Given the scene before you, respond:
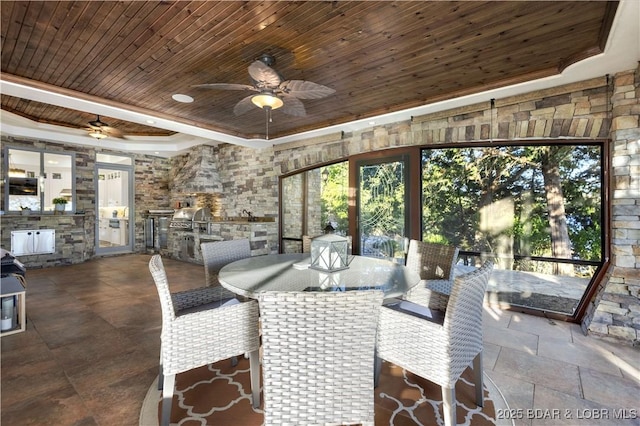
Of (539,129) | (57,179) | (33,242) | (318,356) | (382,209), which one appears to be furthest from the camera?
(57,179)

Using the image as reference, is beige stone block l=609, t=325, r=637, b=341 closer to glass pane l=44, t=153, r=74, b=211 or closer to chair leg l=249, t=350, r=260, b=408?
chair leg l=249, t=350, r=260, b=408

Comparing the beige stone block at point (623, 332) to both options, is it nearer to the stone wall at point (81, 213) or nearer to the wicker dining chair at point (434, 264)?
the wicker dining chair at point (434, 264)

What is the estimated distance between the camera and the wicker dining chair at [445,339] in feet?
4.95

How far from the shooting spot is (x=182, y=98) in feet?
11.9

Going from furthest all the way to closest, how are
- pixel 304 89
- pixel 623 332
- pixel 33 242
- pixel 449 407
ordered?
pixel 33 242, pixel 623 332, pixel 304 89, pixel 449 407

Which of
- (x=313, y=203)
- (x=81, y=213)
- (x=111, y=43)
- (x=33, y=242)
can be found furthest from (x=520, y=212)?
(x=33, y=242)

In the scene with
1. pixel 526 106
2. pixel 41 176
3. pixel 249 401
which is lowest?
pixel 249 401

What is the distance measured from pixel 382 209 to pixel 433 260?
70.7 inches

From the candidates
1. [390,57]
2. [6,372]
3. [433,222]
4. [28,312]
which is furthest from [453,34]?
[28,312]

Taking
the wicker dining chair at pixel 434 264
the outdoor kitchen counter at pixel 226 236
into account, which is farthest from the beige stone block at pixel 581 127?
the outdoor kitchen counter at pixel 226 236

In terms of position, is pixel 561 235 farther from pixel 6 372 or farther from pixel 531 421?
pixel 6 372

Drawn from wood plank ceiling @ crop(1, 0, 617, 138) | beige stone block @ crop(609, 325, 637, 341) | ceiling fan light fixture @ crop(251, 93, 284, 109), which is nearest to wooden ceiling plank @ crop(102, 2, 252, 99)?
wood plank ceiling @ crop(1, 0, 617, 138)

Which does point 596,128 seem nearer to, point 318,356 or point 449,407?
point 449,407

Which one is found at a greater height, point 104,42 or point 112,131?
point 112,131
